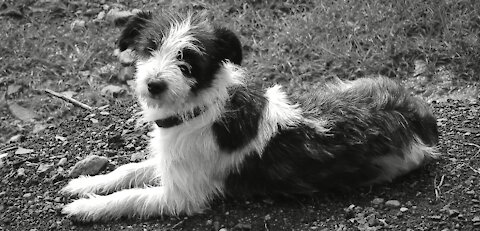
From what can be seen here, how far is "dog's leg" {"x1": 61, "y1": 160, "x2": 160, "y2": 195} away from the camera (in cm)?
550

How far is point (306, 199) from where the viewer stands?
5094mm

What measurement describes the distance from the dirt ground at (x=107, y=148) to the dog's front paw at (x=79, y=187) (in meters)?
0.10

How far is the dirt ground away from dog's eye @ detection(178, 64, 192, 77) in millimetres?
1053

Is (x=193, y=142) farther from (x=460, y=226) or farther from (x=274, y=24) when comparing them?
(x=274, y=24)

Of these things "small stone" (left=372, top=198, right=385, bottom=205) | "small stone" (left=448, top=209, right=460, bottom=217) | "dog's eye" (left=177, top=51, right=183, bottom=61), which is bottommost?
"small stone" (left=448, top=209, right=460, bottom=217)

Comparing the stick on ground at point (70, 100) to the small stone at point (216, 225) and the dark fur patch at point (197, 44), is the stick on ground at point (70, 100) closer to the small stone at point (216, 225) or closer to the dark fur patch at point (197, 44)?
the dark fur patch at point (197, 44)

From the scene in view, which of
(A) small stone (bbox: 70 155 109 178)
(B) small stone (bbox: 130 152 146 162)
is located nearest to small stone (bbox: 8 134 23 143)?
(A) small stone (bbox: 70 155 109 178)

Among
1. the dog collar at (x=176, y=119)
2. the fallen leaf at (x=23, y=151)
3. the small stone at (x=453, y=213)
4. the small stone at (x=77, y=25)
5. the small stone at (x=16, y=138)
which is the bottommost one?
the small stone at (x=453, y=213)

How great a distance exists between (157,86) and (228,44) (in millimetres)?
602

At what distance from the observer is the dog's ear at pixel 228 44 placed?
15.8 feet

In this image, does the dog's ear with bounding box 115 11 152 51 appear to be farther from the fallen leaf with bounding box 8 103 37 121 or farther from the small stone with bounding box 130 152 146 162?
the fallen leaf with bounding box 8 103 37 121

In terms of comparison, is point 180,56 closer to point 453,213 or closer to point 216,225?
point 216,225

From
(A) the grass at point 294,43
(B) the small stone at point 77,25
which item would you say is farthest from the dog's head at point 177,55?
(B) the small stone at point 77,25

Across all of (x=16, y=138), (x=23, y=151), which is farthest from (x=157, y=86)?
(x=16, y=138)
